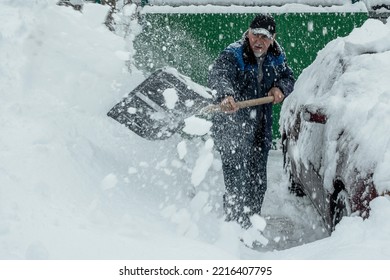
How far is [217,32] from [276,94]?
14.2 feet

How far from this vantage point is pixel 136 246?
3.34 meters

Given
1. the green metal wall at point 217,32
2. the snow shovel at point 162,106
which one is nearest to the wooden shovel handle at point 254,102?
the snow shovel at point 162,106

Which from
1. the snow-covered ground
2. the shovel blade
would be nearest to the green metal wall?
the snow-covered ground

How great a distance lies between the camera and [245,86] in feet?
17.9

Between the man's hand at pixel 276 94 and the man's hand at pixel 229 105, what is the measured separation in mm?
505

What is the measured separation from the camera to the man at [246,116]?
536 centimetres

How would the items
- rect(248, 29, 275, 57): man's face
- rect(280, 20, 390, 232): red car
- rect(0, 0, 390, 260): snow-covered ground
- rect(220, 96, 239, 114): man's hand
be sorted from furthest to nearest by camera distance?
rect(248, 29, 275, 57): man's face < rect(220, 96, 239, 114): man's hand < rect(280, 20, 390, 232): red car < rect(0, 0, 390, 260): snow-covered ground

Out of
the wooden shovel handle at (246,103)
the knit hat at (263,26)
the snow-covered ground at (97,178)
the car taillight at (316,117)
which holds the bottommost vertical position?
the snow-covered ground at (97,178)

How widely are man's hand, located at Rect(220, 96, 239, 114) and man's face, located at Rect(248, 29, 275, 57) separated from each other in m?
0.57

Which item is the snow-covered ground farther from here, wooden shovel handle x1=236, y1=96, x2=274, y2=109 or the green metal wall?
the green metal wall

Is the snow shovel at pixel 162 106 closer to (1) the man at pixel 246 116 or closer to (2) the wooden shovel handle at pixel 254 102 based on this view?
(2) the wooden shovel handle at pixel 254 102

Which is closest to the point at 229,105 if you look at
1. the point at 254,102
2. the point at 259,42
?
the point at 254,102

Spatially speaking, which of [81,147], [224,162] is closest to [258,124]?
[224,162]

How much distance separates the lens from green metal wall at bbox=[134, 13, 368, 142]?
9.44m
